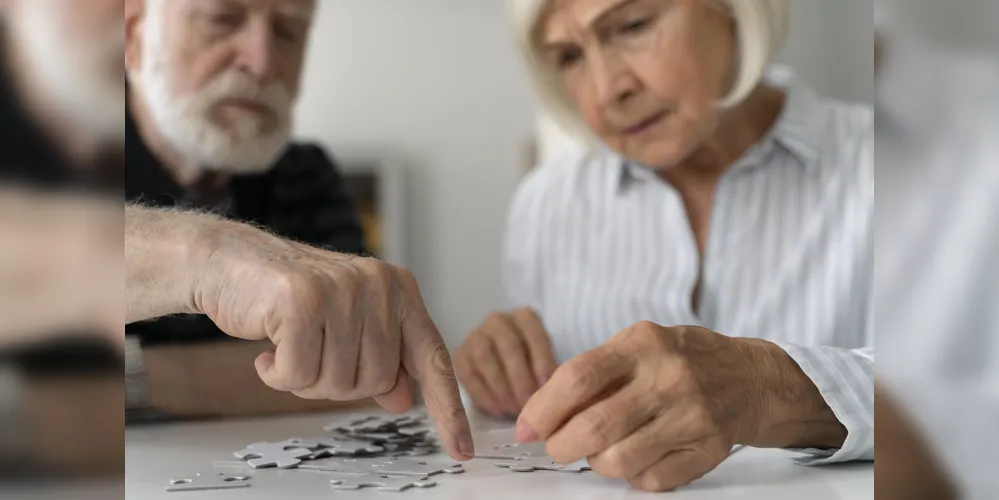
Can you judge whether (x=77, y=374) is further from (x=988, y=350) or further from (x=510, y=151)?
(x=510, y=151)

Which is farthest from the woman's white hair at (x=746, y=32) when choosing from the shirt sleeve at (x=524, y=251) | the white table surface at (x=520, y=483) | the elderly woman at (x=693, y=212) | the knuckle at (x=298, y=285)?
the knuckle at (x=298, y=285)

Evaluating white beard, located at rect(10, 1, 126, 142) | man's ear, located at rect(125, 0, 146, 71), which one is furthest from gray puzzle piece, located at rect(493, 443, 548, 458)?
man's ear, located at rect(125, 0, 146, 71)

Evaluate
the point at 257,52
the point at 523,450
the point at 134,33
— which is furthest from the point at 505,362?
the point at 134,33

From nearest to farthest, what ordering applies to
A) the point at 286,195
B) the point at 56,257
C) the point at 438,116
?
the point at 56,257 → the point at 286,195 → the point at 438,116

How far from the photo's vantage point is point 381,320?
54 cm

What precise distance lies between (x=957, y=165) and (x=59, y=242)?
30 centimetres

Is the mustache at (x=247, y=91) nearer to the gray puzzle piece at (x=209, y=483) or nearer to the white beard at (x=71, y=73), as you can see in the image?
the gray puzzle piece at (x=209, y=483)

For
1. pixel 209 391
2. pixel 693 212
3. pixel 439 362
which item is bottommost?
pixel 209 391

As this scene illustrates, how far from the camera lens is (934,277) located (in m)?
0.28

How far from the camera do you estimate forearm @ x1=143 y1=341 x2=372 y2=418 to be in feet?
3.04

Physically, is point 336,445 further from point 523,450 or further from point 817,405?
point 817,405

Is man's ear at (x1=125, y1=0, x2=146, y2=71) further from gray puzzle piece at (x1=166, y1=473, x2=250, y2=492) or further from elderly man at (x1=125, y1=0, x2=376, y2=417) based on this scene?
gray puzzle piece at (x1=166, y1=473, x2=250, y2=492)

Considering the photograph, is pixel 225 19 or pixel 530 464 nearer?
pixel 530 464

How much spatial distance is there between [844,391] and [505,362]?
38 cm
